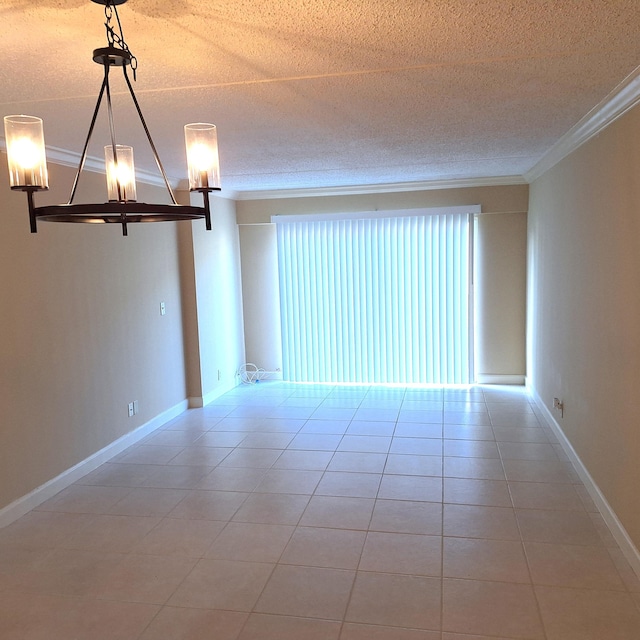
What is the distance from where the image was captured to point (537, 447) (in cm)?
440

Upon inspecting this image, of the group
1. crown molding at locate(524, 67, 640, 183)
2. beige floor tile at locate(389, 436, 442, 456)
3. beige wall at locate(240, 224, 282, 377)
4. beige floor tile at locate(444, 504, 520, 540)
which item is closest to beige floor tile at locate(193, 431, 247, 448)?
beige floor tile at locate(389, 436, 442, 456)

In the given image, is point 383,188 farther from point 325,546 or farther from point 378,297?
point 325,546

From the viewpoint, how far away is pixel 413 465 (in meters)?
4.13

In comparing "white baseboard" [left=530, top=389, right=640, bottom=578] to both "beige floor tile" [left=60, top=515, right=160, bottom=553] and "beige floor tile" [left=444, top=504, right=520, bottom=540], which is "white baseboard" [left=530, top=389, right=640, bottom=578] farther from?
"beige floor tile" [left=60, top=515, right=160, bottom=553]

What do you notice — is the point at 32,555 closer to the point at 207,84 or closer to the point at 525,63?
the point at 207,84

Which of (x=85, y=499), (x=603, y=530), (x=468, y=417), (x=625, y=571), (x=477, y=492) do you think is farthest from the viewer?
(x=468, y=417)

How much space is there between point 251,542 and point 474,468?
1.78 m

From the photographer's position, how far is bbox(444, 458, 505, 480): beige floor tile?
3887 mm

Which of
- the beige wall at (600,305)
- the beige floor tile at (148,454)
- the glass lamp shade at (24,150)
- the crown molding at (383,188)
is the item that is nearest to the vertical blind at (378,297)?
the crown molding at (383,188)

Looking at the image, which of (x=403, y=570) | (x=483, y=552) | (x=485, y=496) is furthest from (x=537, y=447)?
(x=403, y=570)

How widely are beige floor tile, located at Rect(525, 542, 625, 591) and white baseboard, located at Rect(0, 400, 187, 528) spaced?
9.83 feet

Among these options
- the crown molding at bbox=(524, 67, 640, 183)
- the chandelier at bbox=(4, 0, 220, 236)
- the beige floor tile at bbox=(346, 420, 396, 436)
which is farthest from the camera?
the beige floor tile at bbox=(346, 420, 396, 436)

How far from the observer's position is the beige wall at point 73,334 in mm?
3443

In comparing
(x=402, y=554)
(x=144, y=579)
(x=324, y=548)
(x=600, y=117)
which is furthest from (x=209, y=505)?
(x=600, y=117)
